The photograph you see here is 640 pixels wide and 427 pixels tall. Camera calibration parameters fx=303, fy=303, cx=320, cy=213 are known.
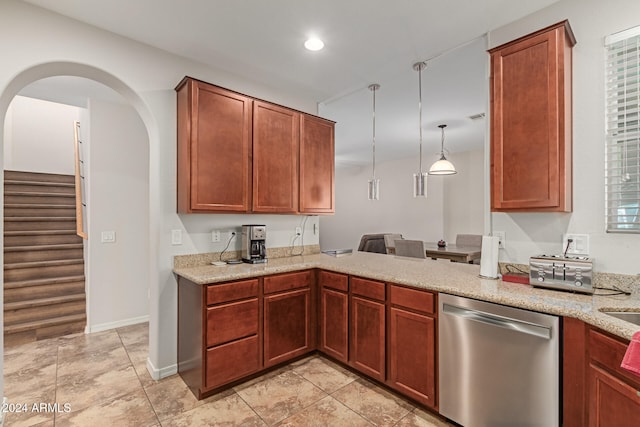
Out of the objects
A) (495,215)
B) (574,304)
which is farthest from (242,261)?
(574,304)

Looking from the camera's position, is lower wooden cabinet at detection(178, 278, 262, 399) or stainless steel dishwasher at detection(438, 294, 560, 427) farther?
lower wooden cabinet at detection(178, 278, 262, 399)

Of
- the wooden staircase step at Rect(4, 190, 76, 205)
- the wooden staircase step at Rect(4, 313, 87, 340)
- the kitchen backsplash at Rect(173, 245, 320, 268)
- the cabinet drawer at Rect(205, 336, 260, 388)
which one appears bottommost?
the wooden staircase step at Rect(4, 313, 87, 340)

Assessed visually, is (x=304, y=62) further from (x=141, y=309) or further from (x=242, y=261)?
(x=141, y=309)

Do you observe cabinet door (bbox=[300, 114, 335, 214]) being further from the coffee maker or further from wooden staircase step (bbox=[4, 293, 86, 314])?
wooden staircase step (bbox=[4, 293, 86, 314])

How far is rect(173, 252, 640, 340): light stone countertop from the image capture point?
4.76ft

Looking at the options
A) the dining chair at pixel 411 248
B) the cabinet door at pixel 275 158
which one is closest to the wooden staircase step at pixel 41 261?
the cabinet door at pixel 275 158

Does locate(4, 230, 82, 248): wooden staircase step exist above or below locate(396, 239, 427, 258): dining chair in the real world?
above

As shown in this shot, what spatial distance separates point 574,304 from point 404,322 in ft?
3.14

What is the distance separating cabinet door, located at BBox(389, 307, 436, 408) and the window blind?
4.15ft

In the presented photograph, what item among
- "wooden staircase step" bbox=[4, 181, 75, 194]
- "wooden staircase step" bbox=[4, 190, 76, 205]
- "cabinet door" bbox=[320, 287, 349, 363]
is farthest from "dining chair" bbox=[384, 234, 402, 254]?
"wooden staircase step" bbox=[4, 181, 75, 194]

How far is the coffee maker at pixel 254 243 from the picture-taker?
2.80 m

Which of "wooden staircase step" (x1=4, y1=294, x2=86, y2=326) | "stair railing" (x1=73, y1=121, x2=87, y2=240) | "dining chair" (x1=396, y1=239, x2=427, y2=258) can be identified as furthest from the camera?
"dining chair" (x1=396, y1=239, x2=427, y2=258)

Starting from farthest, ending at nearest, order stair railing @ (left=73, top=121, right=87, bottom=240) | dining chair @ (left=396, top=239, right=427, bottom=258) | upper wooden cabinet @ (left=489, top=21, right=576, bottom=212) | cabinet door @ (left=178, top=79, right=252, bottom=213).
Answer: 1. dining chair @ (left=396, top=239, right=427, bottom=258)
2. stair railing @ (left=73, top=121, right=87, bottom=240)
3. cabinet door @ (left=178, top=79, right=252, bottom=213)
4. upper wooden cabinet @ (left=489, top=21, right=576, bottom=212)

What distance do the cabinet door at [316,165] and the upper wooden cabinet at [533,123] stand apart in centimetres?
171
